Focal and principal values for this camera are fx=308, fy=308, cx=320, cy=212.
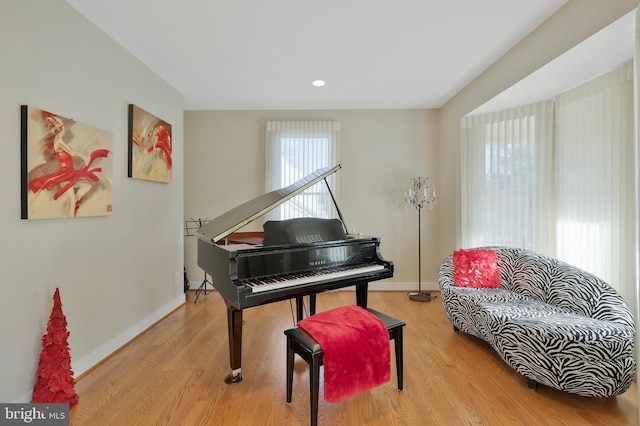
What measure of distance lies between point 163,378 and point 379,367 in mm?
1634

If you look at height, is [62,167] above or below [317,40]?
below

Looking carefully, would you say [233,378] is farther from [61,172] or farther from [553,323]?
[553,323]

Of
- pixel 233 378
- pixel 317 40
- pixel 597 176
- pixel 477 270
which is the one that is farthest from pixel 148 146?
pixel 597 176

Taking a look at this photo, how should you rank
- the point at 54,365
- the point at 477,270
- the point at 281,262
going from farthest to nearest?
the point at 477,270 → the point at 281,262 → the point at 54,365

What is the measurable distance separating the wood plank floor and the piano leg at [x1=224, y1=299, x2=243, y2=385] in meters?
0.06

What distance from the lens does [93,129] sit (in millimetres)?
2428

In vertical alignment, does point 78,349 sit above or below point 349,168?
below

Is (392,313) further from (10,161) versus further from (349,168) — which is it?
(10,161)

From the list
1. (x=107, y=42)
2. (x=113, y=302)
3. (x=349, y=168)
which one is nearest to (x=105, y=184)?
(x=113, y=302)

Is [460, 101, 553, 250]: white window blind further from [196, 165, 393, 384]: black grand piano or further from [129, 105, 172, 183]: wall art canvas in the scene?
[129, 105, 172, 183]: wall art canvas

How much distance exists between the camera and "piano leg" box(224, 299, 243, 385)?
7.11 ft

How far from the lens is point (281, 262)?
7.36 feet

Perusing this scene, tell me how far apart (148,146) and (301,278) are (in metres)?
2.25

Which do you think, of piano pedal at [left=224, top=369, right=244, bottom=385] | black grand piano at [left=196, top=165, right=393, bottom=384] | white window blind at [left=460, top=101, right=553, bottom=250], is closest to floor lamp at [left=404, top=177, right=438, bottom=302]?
white window blind at [left=460, top=101, right=553, bottom=250]
